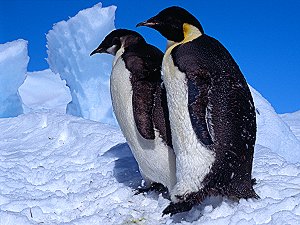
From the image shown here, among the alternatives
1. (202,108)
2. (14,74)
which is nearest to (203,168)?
(202,108)

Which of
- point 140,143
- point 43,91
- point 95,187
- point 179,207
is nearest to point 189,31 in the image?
point 140,143

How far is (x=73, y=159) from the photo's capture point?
331 cm

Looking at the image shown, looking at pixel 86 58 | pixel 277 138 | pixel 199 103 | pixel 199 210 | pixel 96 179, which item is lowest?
pixel 277 138

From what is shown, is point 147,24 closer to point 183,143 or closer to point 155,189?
point 183,143

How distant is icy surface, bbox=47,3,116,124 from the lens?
7141 millimetres

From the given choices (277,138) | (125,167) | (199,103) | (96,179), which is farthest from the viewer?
(277,138)

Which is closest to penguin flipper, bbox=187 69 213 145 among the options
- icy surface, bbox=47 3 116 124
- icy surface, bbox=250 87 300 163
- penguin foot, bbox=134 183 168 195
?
penguin foot, bbox=134 183 168 195

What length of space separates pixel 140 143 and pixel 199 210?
0.43 m

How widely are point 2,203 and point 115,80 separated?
0.85m

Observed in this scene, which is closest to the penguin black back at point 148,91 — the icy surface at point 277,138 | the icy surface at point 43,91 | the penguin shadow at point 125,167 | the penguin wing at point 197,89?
the penguin wing at point 197,89

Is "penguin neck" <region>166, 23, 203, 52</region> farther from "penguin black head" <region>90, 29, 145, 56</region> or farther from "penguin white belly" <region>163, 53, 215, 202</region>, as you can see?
"penguin black head" <region>90, 29, 145, 56</region>

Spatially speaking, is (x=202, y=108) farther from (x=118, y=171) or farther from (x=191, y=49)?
(x=118, y=171)

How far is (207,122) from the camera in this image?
172cm

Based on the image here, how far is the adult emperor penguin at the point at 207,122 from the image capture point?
1711mm
